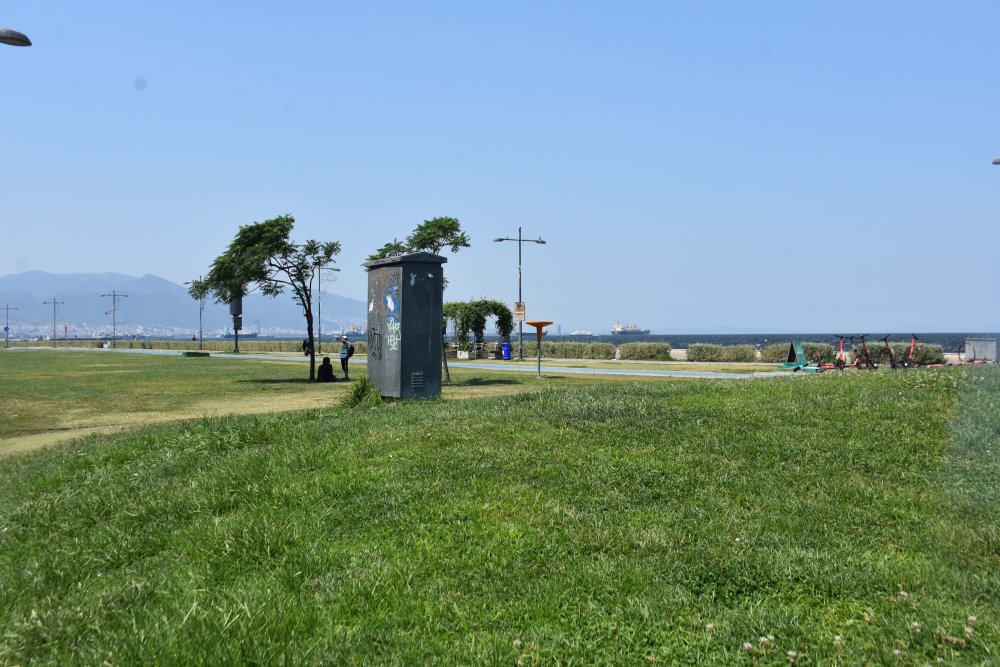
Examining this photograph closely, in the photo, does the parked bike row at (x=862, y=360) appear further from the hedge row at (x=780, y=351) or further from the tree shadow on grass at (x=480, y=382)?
the tree shadow on grass at (x=480, y=382)

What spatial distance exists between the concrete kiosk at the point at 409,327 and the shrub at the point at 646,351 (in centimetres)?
3827

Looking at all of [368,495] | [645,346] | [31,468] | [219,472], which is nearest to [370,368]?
[31,468]

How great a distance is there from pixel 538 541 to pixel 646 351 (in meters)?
Result: 49.2

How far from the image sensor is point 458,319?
5819 cm

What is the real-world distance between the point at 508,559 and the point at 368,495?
173 centimetres

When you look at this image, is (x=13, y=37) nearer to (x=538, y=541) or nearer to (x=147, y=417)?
(x=147, y=417)

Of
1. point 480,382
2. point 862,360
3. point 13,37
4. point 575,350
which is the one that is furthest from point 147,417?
point 575,350

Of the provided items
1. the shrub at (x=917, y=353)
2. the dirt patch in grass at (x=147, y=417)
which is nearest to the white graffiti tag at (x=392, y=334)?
the dirt patch in grass at (x=147, y=417)

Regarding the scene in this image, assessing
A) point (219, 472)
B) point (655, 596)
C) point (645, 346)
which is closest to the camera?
point (655, 596)

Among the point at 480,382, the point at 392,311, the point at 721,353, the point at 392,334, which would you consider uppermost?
the point at 392,311

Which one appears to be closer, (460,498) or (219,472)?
(460,498)

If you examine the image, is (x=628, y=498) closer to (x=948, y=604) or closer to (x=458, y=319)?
(x=948, y=604)

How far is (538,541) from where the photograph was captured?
5.48 m

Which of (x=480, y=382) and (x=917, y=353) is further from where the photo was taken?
(x=917, y=353)
